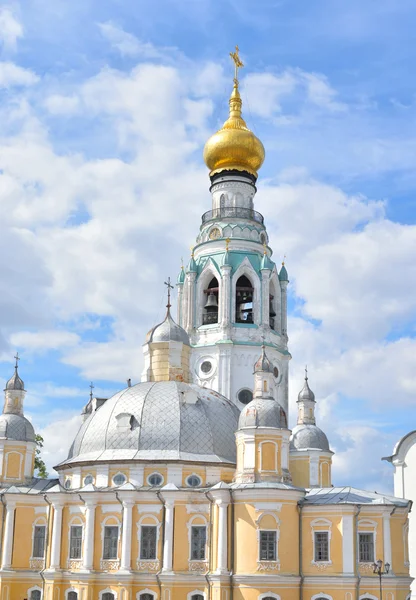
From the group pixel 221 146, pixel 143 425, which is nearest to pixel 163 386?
pixel 143 425

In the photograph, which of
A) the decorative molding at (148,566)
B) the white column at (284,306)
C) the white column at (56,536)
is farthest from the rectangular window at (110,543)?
the white column at (284,306)

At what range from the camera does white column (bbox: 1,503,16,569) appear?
37.9m

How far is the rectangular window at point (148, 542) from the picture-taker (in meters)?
35.4

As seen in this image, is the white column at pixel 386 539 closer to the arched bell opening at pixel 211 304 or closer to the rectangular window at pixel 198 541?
the rectangular window at pixel 198 541

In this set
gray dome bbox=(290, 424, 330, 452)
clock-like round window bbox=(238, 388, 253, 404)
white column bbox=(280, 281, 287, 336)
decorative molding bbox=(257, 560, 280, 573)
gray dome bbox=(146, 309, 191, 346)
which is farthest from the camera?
white column bbox=(280, 281, 287, 336)

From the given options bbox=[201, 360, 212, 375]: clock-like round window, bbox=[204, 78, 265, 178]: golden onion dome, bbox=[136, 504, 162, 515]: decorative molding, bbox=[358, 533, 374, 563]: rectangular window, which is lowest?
bbox=[358, 533, 374, 563]: rectangular window

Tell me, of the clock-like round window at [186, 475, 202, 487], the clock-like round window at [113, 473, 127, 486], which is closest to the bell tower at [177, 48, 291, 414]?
the clock-like round window at [186, 475, 202, 487]

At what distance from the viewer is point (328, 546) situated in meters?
33.8

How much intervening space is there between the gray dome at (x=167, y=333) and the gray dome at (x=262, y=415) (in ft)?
26.0

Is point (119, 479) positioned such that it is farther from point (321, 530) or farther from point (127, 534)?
point (321, 530)

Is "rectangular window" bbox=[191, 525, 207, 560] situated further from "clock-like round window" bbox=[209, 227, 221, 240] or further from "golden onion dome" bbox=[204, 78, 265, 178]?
"golden onion dome" bbox=[204, 78, 265, 178]

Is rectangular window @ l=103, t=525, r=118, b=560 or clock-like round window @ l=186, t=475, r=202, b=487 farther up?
clock-like round window @ l=186, t=475, r=202, b=487

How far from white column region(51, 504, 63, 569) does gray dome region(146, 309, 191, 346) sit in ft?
31.2

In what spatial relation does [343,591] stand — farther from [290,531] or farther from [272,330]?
[272,330]
